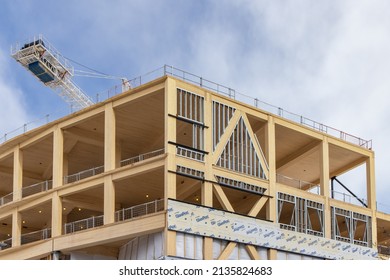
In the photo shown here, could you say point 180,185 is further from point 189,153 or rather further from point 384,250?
point 384,250

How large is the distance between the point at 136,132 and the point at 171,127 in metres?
9.10

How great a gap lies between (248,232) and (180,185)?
6248mm

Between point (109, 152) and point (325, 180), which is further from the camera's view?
point (325, 180)

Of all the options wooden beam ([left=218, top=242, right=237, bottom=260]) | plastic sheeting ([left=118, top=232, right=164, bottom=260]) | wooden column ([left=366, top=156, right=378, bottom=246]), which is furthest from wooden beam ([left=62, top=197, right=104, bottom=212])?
wooden column ([left=366, top=156, right=378, bottom=246])

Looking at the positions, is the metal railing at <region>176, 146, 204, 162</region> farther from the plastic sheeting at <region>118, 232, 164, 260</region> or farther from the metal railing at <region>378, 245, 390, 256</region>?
the metal railing at <region>378, 245, 390, 256</region>

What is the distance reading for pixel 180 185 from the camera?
60.8 metres

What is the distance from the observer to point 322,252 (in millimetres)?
66375

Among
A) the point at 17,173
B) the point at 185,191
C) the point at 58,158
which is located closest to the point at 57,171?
the point at 58,158

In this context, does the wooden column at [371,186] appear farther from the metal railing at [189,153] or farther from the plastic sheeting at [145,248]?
the plastic sheeting at [145,248]

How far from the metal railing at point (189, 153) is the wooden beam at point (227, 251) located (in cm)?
656

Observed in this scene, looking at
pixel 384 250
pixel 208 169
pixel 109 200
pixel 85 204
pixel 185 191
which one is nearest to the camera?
pixel 208 169

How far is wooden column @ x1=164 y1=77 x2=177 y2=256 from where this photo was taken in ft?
180
